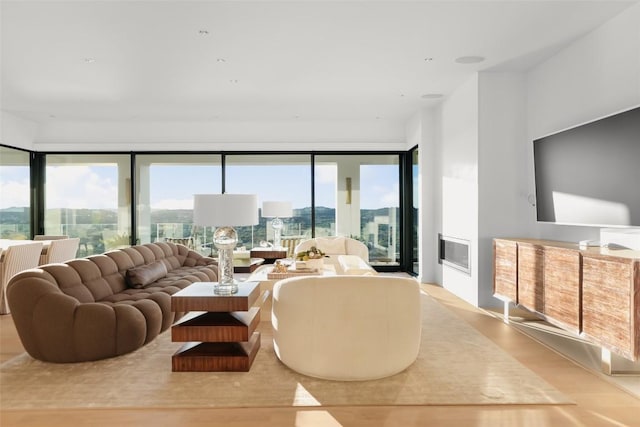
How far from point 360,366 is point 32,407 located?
1896 mm

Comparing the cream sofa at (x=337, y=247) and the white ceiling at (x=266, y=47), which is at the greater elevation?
the white ceiling at (x=266, y=47)

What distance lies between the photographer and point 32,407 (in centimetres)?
248

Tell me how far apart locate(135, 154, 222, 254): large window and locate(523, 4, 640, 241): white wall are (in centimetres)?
540

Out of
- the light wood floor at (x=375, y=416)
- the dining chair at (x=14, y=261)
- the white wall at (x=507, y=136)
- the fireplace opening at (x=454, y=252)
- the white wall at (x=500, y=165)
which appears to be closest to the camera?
the light wood floor at (x=375, y=416)

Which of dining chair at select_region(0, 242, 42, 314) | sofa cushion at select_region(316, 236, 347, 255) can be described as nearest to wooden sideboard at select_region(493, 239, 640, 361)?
sofa cushion at select_region(316, 236, 347, 255)

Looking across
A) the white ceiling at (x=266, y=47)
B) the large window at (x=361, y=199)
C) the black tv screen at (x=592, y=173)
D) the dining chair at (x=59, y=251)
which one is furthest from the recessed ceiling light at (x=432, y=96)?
the dining chair at (x=59, y=251)

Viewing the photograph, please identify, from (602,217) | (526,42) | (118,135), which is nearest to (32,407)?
(602,217)

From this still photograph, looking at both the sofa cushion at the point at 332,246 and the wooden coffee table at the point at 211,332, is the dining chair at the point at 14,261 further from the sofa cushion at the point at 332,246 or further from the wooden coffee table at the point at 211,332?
the sofa cushion at the point at 332,246

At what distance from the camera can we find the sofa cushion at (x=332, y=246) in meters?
6.85

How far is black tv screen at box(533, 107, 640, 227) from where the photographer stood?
319cm

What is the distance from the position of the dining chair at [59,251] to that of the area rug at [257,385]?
2489 mm

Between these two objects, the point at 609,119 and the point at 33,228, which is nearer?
the point at 609,119

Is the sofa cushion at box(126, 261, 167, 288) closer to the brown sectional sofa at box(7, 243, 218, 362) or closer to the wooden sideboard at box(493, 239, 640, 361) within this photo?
the brown sectional sofa at box(7, 243, 218, 362)

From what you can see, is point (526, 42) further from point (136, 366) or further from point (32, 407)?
point (32, 407)
